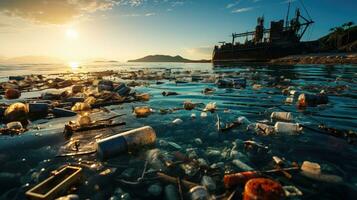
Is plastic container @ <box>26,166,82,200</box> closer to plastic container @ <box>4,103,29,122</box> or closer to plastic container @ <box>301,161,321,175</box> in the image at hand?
plastic container @ <box>301,161,321,175</box>

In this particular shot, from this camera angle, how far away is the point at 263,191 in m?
2.14

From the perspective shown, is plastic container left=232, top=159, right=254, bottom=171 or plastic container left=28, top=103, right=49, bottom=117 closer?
plastic container left=232, top=159, right=254, bottom=171

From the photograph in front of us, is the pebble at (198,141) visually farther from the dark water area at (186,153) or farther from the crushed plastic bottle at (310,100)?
the crushed plastic bottle at (310,100)

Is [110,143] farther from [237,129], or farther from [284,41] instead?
[284,41]

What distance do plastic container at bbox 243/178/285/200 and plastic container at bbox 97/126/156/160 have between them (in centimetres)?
214

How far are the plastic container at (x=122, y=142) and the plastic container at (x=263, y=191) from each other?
7.02 ft

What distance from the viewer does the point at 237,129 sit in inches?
194

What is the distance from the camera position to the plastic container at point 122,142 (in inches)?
139

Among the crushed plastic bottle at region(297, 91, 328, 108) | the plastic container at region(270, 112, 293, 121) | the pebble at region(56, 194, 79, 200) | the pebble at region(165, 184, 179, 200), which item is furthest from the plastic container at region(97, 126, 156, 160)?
the crushed plastic bottle at region(297, 91, 328, 108)

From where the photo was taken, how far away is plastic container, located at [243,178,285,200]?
83.0 inches

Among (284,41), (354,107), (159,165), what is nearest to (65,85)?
(159,165)

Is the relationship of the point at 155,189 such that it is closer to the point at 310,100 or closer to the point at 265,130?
the point at 265,130

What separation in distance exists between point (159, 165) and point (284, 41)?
58.8 meters

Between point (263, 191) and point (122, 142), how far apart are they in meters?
2.31
